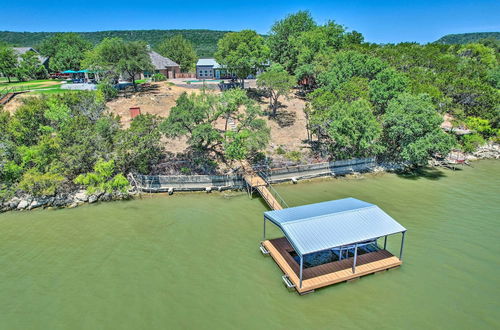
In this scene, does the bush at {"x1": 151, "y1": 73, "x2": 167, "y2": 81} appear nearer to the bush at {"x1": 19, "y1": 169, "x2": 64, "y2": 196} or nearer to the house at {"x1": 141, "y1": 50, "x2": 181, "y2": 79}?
the house at {"x1": 141, "y1": 50, "x2": 181, "y2": 79}

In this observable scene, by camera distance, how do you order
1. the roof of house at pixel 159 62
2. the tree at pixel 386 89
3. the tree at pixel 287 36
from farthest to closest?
the roof of house at pixel 159 62 → the tree at pixel 287 36 → the tree at pixel 386 89

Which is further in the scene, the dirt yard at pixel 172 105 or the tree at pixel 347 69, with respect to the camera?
the tree at pixel 347 69

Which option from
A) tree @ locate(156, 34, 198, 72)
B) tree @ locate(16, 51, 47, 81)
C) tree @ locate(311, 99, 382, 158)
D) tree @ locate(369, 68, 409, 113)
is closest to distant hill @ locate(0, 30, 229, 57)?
tree @ locate(156, 34, 198, 72)

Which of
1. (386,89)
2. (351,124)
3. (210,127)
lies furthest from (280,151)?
(386,89)

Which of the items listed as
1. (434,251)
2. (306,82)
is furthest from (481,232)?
(306,82)

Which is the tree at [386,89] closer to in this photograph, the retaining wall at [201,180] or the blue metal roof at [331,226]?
the retaining wall at [201,180]

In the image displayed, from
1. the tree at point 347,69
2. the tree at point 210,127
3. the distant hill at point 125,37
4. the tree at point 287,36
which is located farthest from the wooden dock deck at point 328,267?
the distant hill at point 125,37
